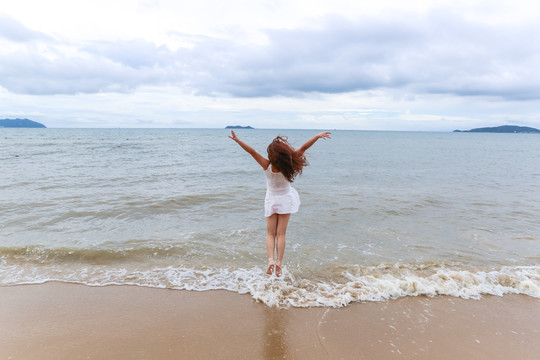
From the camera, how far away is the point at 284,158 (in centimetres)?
481

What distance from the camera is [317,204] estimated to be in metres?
11.1

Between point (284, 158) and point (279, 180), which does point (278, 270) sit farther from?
point (284, 158)

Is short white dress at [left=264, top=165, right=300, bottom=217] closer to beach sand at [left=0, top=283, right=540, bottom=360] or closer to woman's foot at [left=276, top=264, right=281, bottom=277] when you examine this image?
woman's foot at [left=276, top=264, right=281, bottom=277]

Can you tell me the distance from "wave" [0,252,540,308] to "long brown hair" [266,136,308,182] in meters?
1.89

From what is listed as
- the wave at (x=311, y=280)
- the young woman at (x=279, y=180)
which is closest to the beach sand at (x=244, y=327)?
the wave at (x=311, y=280)

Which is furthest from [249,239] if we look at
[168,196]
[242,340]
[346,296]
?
[168,196]

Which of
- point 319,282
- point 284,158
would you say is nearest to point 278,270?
point 319,282

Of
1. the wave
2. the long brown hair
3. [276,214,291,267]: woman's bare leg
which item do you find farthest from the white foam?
the long brown hair

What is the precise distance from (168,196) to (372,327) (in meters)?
9.31

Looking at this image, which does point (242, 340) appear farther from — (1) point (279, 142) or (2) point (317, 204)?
(2) point (317, 204)

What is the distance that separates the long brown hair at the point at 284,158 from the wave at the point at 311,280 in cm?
189

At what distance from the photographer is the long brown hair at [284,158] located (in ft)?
15.7

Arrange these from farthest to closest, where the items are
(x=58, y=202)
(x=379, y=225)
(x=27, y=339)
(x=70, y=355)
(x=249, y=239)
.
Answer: (x=58, y=202) → (x=379, y=225) → (x=249, y=239) → (x=27, y=339) → (x=70, y=355)

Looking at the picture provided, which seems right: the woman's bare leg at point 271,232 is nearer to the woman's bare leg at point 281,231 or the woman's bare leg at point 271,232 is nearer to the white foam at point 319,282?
the woman's bare leg at point 281,231
